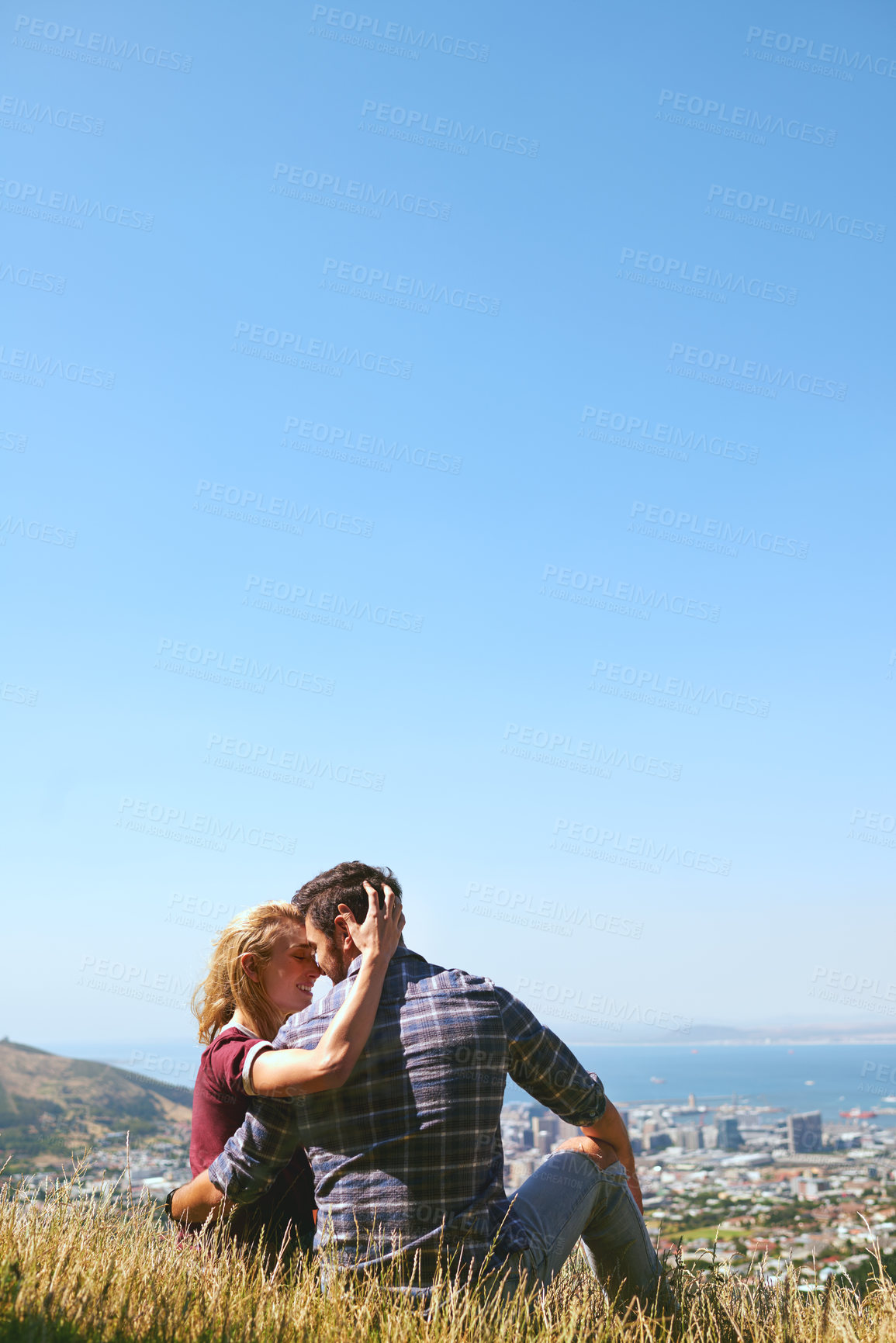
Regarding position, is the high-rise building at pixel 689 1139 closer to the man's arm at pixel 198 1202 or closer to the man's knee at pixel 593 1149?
the man's knee at pixel 593 1149

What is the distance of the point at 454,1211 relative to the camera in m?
2.84

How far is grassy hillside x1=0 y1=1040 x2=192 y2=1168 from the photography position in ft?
56.6

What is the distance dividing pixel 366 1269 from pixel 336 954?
0.91 metres

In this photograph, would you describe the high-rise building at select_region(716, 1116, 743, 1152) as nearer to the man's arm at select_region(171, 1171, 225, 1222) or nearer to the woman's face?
the woman's face

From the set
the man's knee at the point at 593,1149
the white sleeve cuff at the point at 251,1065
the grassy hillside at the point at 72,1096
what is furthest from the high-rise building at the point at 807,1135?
the white sleeve cuff at the point at 251,1065

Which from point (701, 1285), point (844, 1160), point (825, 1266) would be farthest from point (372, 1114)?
point (844, 1160)

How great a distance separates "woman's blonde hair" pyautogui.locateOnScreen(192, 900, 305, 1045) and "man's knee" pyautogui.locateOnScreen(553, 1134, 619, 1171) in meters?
1.20

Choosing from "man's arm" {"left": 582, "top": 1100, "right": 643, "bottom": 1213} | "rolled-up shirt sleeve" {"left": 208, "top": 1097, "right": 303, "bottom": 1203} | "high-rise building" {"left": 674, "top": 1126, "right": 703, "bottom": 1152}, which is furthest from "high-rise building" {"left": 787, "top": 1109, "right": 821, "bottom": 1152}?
"rolled-up shirt sleeve" {"left": 208, "top": 1097, "right": 303, "bottom": 1203}

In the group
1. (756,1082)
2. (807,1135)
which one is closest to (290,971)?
(807,1135)

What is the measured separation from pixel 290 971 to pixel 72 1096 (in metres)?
21.4

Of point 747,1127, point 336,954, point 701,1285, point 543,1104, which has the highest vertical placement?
point 336,954

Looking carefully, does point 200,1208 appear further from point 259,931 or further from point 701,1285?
point 701,1285

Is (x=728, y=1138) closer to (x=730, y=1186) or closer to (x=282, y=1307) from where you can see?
(x=730, y=1186)

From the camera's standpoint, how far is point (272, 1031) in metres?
3.75
